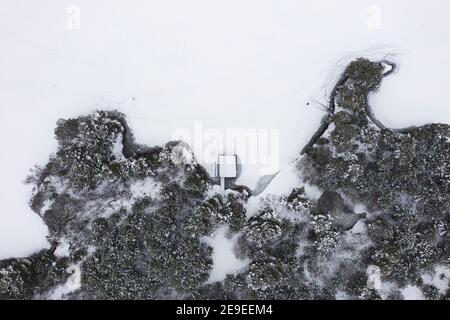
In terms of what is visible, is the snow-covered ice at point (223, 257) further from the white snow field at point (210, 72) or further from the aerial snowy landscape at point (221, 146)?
the white snow field at point (210, 72)

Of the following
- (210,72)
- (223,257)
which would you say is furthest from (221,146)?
(223,257)

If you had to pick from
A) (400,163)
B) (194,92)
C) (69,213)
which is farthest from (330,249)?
(69,213)

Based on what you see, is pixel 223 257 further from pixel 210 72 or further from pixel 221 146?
pixel 210 72

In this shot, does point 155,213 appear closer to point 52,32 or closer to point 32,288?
point 32,288

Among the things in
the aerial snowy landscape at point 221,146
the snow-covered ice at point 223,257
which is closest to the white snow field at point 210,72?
the aerial snowy landscape at point 221,146

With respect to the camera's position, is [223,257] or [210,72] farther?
[210,72]
